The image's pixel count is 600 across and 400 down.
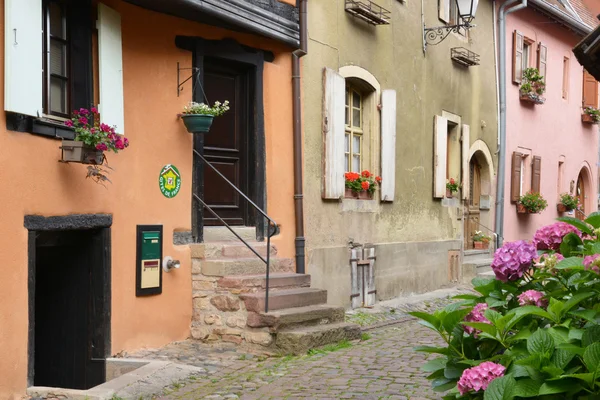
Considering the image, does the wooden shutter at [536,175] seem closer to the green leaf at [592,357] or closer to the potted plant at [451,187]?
the potted plant at [451,187]

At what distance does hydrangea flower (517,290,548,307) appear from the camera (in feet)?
12.4

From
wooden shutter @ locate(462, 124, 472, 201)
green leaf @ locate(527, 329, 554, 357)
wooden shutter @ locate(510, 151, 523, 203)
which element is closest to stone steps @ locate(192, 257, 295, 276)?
green leaf @ locate(527, 329, 554, 357)

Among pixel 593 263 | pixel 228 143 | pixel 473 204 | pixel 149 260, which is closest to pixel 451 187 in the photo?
pixel 473 204

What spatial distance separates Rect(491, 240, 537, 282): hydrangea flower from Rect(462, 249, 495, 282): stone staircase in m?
12.1

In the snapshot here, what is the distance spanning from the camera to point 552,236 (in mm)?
4094

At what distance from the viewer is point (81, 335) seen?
809 cm

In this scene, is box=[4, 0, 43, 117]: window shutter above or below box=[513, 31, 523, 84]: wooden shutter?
below

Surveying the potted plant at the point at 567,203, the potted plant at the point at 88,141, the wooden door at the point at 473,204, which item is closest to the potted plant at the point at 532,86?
the wooden door at the point at 473,204

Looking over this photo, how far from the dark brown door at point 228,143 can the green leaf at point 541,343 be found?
6732 millimetres

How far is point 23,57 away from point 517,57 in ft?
45.5

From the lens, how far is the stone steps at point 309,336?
862 cm

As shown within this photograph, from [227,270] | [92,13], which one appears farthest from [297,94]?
[92,13]

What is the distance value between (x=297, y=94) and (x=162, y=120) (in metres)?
2.40

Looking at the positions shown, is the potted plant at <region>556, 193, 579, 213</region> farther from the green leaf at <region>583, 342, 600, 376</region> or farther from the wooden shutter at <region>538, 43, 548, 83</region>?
the green leaf at <region>583, 342, 600, 376</region>
